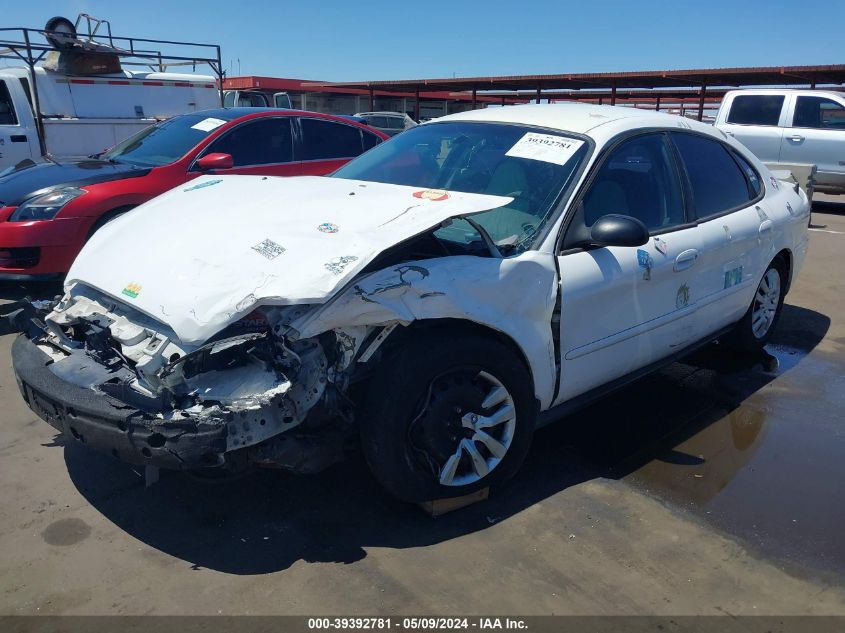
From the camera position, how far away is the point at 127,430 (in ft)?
8.07

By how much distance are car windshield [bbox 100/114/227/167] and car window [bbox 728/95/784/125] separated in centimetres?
970

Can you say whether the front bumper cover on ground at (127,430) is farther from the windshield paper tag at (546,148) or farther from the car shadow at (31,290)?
the car shadow at (31,290)

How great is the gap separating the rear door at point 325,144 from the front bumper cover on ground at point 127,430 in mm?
5043

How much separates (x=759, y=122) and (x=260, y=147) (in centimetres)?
940

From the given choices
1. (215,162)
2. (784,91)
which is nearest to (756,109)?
(784,91)

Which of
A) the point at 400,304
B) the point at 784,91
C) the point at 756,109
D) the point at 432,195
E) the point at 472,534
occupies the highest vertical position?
the point at 784,91

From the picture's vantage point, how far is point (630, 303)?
3.45 metres

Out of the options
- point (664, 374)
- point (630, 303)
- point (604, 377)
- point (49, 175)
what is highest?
point (49, 175)

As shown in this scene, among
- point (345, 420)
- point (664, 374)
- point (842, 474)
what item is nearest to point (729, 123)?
point (664, 374)

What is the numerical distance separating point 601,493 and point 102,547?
2.17 metres

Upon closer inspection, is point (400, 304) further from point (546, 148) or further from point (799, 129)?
point (799, 129)

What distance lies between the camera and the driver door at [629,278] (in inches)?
127

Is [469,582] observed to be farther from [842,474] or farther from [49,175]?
Result: [49,175]

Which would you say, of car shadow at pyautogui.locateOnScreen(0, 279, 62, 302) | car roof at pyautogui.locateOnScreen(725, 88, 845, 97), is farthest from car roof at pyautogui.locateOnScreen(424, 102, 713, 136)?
car roof at pyautogui.locateOnScreen(725, 88, 845, 97)
